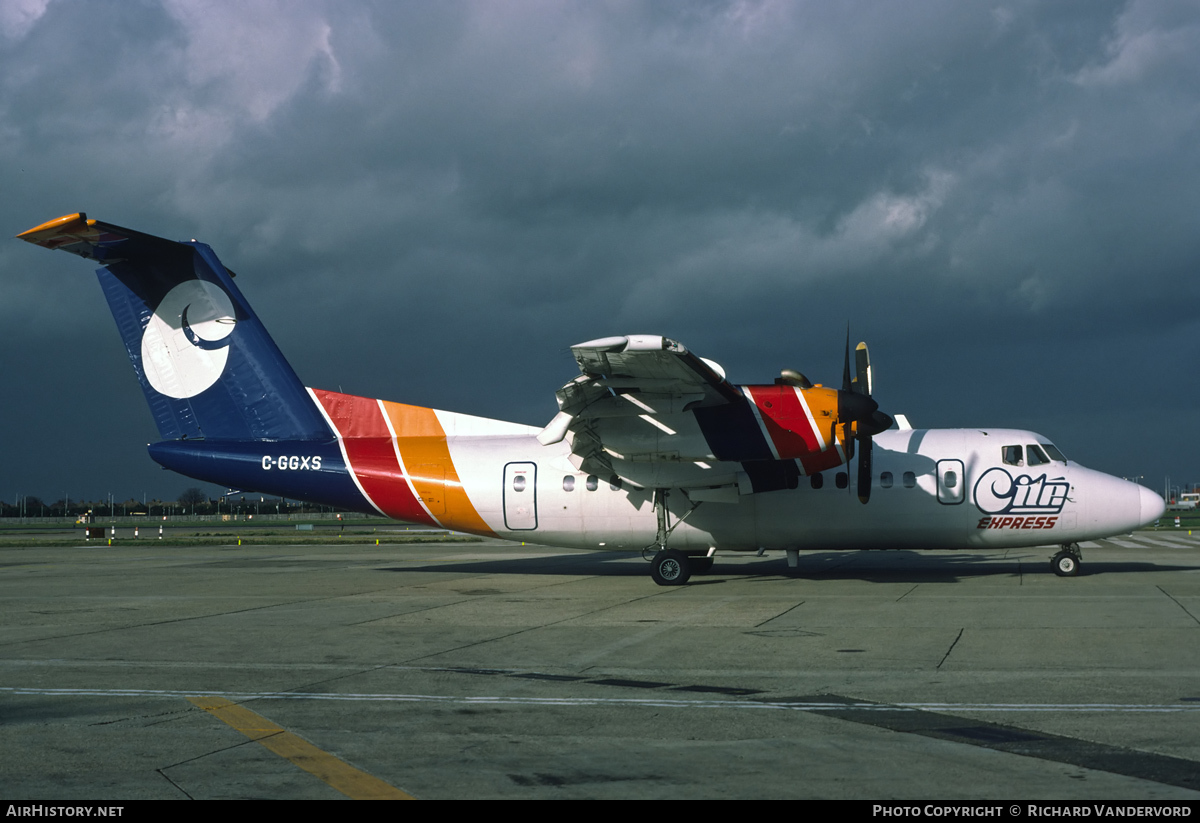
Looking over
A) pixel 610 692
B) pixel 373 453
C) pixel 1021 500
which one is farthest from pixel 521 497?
pixel 610 692

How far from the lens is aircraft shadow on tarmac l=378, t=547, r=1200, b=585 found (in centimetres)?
2159

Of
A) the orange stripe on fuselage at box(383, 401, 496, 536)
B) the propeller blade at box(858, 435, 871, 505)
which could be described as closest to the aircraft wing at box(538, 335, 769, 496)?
the propeller blade at box(858, 435, 871, 505)

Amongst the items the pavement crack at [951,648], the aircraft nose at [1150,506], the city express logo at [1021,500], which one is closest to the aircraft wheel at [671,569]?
the city express logo at [1021,500]

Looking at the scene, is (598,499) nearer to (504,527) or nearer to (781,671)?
(504,527)

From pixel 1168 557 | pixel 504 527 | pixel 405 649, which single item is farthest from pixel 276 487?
pixel 1168 557

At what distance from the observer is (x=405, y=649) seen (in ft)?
38.8

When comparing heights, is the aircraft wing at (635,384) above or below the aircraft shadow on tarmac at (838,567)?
above

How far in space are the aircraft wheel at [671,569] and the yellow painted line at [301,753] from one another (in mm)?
12159

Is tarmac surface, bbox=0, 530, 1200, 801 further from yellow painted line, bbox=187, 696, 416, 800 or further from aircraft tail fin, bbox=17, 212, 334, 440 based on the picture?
aircraft tail fin, bbox=17, 212, 334, 440

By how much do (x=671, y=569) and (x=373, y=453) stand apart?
7.44 metres

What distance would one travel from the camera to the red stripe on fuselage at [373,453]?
2108cm

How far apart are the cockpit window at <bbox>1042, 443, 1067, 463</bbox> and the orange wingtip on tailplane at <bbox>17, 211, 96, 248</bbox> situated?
2104cm

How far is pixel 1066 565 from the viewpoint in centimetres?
2041

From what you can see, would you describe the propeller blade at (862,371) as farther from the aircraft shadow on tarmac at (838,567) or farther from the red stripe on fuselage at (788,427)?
the aircraft shadow on tarmac at (838,567)
